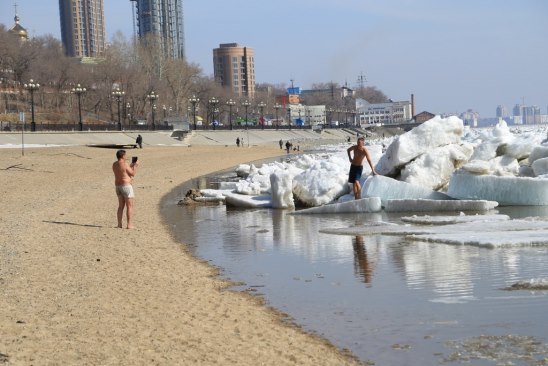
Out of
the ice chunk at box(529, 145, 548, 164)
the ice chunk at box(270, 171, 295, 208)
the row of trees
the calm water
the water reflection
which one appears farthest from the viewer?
the row of trees

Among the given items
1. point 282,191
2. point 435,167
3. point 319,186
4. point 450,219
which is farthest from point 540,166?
point 282,191

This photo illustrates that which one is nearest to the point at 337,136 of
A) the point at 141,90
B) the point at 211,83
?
the point at 211,83

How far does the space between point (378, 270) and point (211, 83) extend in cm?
12940

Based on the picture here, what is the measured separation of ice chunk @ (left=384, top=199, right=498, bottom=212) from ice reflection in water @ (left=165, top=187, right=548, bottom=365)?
2.62 m

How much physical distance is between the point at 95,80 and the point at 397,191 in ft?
286

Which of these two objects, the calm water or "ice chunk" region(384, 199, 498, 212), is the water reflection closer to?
the calm water

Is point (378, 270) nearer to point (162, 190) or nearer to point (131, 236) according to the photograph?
point (131, 236)

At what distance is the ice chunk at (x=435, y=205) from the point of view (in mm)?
14609

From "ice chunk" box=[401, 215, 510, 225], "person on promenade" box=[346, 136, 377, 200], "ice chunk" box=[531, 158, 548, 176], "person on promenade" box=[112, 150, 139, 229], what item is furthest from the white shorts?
"ice chunk" box=[531, 158, 548, 176]

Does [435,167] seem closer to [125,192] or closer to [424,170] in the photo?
[424,170]

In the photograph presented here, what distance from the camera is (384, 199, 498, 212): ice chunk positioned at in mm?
14609

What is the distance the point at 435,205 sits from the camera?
1490cm

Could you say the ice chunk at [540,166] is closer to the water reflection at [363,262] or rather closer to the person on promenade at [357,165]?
the person on promenade at [357,165]

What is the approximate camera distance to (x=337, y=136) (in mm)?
139125
